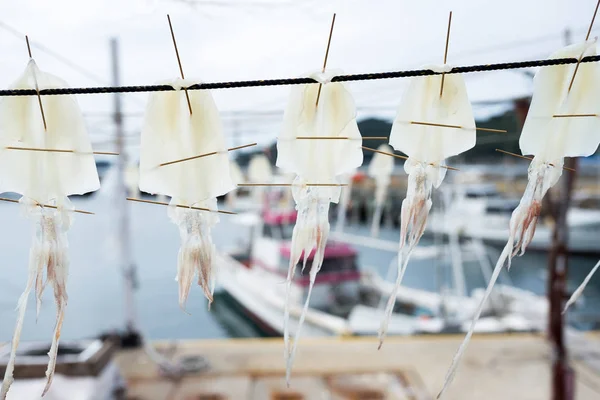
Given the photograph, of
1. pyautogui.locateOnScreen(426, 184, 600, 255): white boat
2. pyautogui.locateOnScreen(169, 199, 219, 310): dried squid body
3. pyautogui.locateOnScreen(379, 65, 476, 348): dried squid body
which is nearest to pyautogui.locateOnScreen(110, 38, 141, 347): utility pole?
pyautogui.locateOnScreen(169, 199, 219, 310): dried squid body

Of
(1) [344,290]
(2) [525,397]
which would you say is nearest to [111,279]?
(1) [344,290]

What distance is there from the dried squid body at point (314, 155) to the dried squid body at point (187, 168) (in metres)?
0.16

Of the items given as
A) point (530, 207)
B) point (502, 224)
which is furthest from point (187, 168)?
point (502, 224)

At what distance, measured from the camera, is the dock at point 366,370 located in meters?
2.96

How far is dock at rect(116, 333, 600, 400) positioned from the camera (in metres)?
2.96

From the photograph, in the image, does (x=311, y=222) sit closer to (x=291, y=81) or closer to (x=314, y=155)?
(x=314, y=155)

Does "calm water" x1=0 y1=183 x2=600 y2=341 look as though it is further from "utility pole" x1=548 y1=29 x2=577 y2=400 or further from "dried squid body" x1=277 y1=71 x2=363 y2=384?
"dried squid body" x1=277 y1=71 x2=363 y2=384

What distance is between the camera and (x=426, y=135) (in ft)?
3.13

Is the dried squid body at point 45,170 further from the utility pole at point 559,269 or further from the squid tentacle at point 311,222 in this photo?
the utility pole at point 559,269

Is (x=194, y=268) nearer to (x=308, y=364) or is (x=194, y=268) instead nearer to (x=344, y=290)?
(x=308, y=364)

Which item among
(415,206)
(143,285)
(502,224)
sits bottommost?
(143,285)

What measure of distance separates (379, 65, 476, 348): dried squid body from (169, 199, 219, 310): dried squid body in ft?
1.33

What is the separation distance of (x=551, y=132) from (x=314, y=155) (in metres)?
0.53

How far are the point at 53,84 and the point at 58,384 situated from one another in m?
2.21
